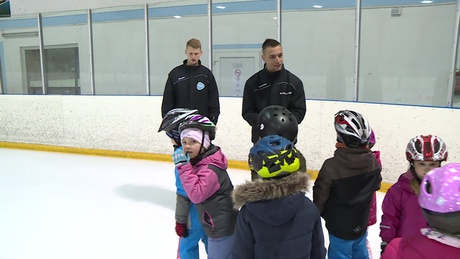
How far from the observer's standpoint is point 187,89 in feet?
10.1

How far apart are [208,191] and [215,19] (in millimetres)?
4922

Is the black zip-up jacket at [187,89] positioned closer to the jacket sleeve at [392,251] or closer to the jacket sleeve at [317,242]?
the jacket sleeve at [317,242]

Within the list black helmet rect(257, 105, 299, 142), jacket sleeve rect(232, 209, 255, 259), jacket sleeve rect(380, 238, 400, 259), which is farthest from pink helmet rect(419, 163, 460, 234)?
black helmet rect(257, 105, 299, 142)

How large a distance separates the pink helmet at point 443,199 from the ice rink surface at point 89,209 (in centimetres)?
163

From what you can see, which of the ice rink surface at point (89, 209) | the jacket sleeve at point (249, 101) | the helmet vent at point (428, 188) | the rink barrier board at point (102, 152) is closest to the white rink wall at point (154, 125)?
the rink barrier board at point (102, 152)

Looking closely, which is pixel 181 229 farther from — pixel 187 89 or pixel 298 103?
pixel 187 89

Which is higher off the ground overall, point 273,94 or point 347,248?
point 273,94

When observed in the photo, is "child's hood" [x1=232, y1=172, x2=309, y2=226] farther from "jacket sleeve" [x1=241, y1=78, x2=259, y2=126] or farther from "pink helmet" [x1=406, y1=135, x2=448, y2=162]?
"jacket sleeve" [x1=241, y1=78, x2=259, y2=126]

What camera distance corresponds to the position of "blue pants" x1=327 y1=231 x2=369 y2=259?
1.76 meters

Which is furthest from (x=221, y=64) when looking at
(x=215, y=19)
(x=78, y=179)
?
(x=78, y=179)

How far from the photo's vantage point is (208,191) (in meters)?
1.69

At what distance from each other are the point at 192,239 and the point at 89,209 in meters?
1.78

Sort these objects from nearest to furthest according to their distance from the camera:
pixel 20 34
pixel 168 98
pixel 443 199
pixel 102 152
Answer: pixel 443 199 → pixel 168 98 → pixel 102 152 → pixel 20 34

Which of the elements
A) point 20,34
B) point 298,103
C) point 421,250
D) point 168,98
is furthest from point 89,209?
point 20,34
